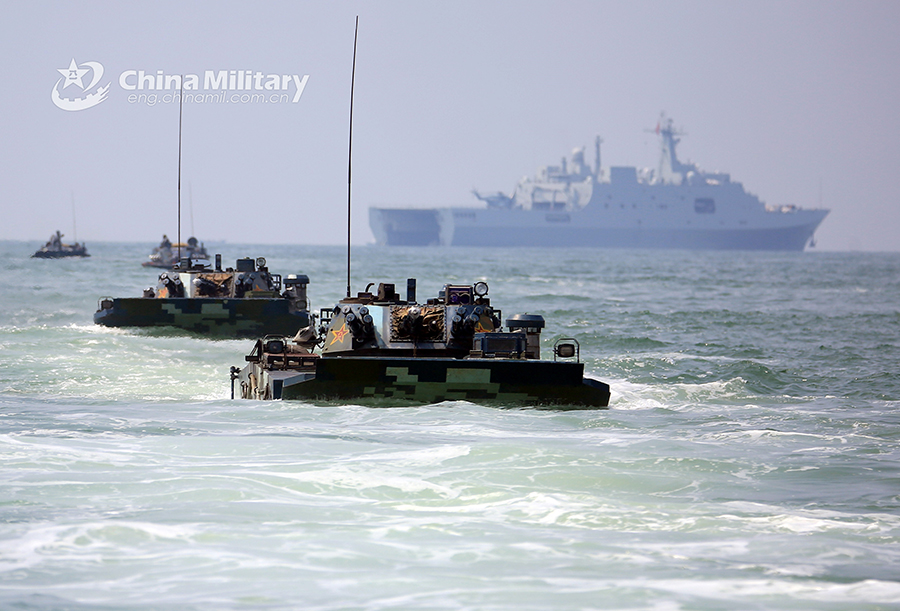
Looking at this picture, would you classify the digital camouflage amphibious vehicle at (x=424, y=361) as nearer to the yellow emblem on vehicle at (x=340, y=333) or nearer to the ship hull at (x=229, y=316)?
the yellow emblem on vehicle at (x=340, y=333)

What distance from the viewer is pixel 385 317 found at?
16.6 m

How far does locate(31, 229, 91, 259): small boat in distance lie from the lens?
323 feet

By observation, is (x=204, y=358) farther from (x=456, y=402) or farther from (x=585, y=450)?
(x=585, y=450)

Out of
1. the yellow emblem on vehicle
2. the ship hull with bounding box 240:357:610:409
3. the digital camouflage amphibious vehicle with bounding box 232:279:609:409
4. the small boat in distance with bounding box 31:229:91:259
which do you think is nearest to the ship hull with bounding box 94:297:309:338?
the digital camouflage amphibious vehicle with bounding box 232:279:609:409

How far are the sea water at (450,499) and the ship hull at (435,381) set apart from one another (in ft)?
0.66

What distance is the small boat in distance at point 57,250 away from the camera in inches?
3875

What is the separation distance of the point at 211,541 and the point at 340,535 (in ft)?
3.20

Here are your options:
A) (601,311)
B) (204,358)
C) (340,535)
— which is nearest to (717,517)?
(340,535)

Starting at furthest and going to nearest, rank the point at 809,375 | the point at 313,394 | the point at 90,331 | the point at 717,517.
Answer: the point at 90,331 < the point at 809,375 < the point at 313,394 < the point at 717,517

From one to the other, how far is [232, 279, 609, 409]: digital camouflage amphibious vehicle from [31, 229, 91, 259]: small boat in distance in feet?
282

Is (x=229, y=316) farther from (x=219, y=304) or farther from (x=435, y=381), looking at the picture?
(x=435, y=381)

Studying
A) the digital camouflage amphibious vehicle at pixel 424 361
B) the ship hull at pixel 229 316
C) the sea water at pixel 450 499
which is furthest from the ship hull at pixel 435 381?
the ship hull at pixel 229 316

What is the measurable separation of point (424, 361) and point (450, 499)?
16.8 feet

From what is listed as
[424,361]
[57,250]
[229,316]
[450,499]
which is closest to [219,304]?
[229,316]
